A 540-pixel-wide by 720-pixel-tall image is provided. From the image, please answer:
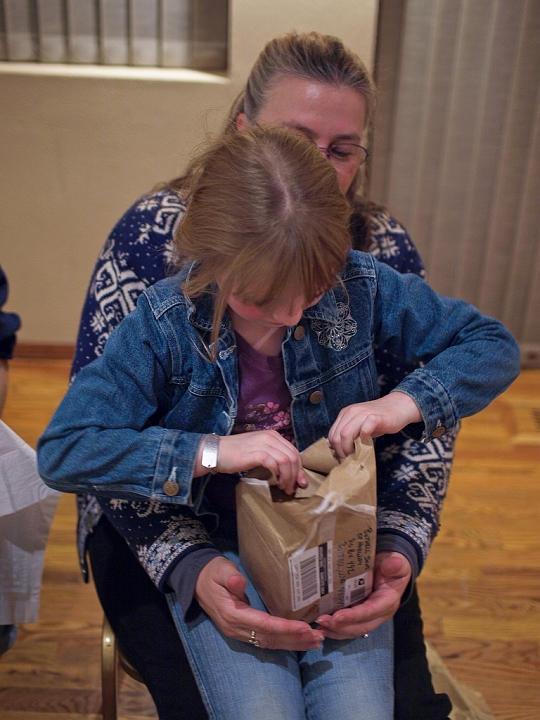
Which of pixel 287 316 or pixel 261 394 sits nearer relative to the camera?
pixel 287 316

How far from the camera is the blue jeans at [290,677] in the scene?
3.03 ft

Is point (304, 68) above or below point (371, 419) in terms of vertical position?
above

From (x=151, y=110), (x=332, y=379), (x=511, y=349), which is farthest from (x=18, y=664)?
(x=151, y=110)

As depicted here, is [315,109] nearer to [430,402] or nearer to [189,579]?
[430,402]

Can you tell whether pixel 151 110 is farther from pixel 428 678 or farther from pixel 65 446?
pixel 428 678

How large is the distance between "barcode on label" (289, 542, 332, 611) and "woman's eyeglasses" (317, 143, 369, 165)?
626mm

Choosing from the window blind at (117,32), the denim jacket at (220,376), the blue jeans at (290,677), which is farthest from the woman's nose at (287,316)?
the window blind at (117,32)

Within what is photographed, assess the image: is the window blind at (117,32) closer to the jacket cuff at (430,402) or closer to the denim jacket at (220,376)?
the denim jacket at (220,376)

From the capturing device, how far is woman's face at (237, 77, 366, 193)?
1.10 metres

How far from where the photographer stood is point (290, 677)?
97cm

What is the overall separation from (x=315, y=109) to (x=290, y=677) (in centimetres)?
84

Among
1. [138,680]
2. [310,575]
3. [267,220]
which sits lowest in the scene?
[138,680]

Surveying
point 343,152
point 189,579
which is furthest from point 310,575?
point 343,152

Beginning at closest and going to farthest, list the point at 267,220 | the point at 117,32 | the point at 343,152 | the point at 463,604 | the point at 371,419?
the point at 267,220 < the point at 371,419 < the point at 343,152 < the point at 463,604 < the point at 117,32
